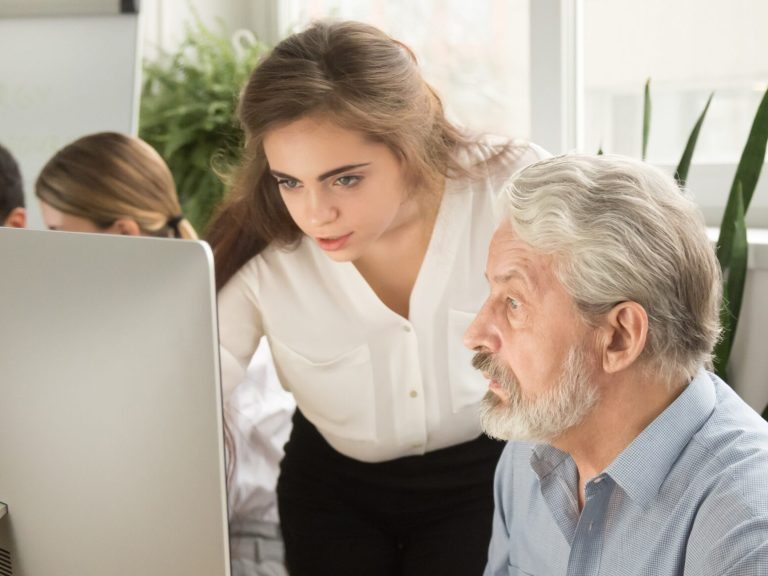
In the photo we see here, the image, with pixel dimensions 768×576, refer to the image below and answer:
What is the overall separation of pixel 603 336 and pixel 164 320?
1.93 ft

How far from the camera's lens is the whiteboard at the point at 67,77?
114 inches

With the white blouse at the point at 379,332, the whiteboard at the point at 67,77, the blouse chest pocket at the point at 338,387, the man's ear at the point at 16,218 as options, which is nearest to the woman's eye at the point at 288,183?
the white blouse at the point at 379,332

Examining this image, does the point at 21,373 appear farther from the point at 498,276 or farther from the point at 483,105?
the point at 483,105

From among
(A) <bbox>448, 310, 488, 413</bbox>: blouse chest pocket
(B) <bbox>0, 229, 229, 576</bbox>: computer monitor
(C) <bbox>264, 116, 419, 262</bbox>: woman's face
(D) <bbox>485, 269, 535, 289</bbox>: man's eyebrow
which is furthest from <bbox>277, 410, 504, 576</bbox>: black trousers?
(B) <bbox>0, 229, 229, 576</bbox>: computer monitor

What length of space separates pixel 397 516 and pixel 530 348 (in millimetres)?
717

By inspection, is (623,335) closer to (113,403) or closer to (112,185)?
(113,403)

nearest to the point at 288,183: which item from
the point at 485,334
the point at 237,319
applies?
the point at 237,319

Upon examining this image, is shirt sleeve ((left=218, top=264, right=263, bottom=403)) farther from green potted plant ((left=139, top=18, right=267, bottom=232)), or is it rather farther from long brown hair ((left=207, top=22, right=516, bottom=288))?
green potted plant ((left=139, top=18, right=267, bottom=232))

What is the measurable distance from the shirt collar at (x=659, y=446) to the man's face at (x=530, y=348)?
0.30ft

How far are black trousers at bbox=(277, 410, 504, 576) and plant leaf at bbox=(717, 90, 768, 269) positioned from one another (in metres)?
0.63

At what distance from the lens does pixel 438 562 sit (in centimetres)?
177

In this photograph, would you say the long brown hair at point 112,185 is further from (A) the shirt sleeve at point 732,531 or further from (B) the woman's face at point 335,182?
(A) the shirt sleeve at point 732,531

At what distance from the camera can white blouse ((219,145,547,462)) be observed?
1793 millimetres

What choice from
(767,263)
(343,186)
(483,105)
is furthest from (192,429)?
(483,105)
